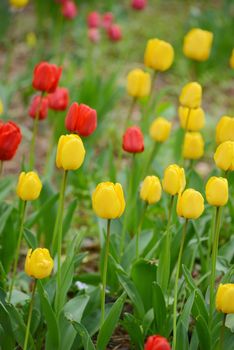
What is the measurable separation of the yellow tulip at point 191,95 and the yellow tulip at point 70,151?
2.13 feet

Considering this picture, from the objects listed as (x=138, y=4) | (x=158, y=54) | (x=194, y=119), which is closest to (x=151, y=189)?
(x=194, y=119)

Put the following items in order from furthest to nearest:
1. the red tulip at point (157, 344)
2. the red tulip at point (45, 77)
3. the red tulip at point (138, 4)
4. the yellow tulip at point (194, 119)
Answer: the red tulip at point (138, 4), the yellow tulip at point (194, 119), the red tulip at point (45, 77), the red tulip at point (157, 344)

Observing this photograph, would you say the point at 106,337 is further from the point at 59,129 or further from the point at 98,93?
the point at 98,93

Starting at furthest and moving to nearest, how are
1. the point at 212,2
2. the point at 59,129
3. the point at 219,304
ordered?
the point at 212,2 < the point at 59,129 < the point at 219,304

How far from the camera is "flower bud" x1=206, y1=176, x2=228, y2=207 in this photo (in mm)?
1868

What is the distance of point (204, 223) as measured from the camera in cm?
270

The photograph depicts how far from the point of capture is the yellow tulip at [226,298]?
1.78 meters

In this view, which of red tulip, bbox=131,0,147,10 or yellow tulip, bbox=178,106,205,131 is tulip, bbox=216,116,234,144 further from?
red tulip, bbox=131,0,147,10

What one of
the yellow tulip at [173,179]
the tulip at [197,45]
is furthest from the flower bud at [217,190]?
the tulip at [197,45]

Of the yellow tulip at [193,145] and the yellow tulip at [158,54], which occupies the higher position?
the yellow tulip at [158,54]

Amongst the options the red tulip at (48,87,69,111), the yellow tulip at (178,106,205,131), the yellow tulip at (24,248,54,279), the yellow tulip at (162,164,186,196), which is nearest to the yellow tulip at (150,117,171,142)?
the yellow tulip at (178,106,205,131)

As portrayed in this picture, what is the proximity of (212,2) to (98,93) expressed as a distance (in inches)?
124

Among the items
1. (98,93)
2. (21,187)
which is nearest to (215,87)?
(98,93)

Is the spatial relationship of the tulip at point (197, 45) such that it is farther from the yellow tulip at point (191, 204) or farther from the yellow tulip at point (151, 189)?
the yellow tulip at point (191, 204)
